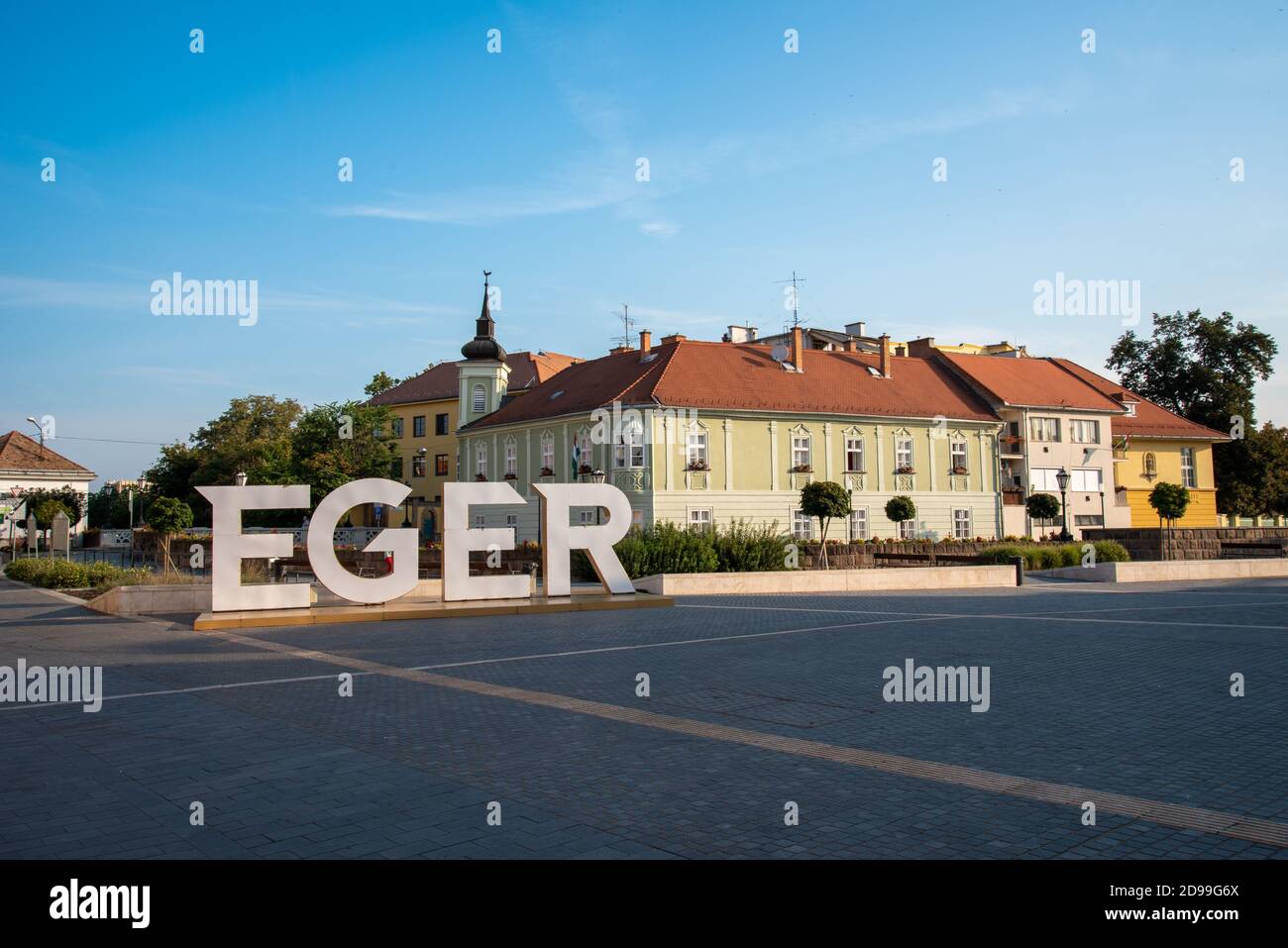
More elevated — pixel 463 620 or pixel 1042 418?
pixel 1042 418

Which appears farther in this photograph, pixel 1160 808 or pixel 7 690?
pixel 7 690

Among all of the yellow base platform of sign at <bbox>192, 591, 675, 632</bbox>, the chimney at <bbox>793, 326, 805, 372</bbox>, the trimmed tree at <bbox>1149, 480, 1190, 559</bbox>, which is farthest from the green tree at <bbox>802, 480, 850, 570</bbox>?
the trimmed tree at <bbox>1149, 480, 1190, 559</bbox>

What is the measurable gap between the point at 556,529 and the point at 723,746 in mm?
13526

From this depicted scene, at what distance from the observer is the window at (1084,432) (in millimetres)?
55219

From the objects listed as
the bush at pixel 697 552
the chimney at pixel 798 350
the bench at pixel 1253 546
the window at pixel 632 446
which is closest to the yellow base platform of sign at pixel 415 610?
the bush at pixel 697 552

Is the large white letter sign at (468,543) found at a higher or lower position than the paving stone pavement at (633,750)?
higher

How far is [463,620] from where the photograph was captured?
65.6ft

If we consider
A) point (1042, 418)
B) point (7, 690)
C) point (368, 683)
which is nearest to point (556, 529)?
point (368, 683)

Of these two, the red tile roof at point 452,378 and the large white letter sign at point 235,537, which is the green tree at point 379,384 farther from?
the large white letter sign at point 235,537

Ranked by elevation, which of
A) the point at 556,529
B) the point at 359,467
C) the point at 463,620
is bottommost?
the point at 463,620

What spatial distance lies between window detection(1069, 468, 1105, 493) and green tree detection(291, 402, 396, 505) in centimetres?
4136

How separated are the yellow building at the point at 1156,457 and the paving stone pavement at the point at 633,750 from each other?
4723 centimetres
